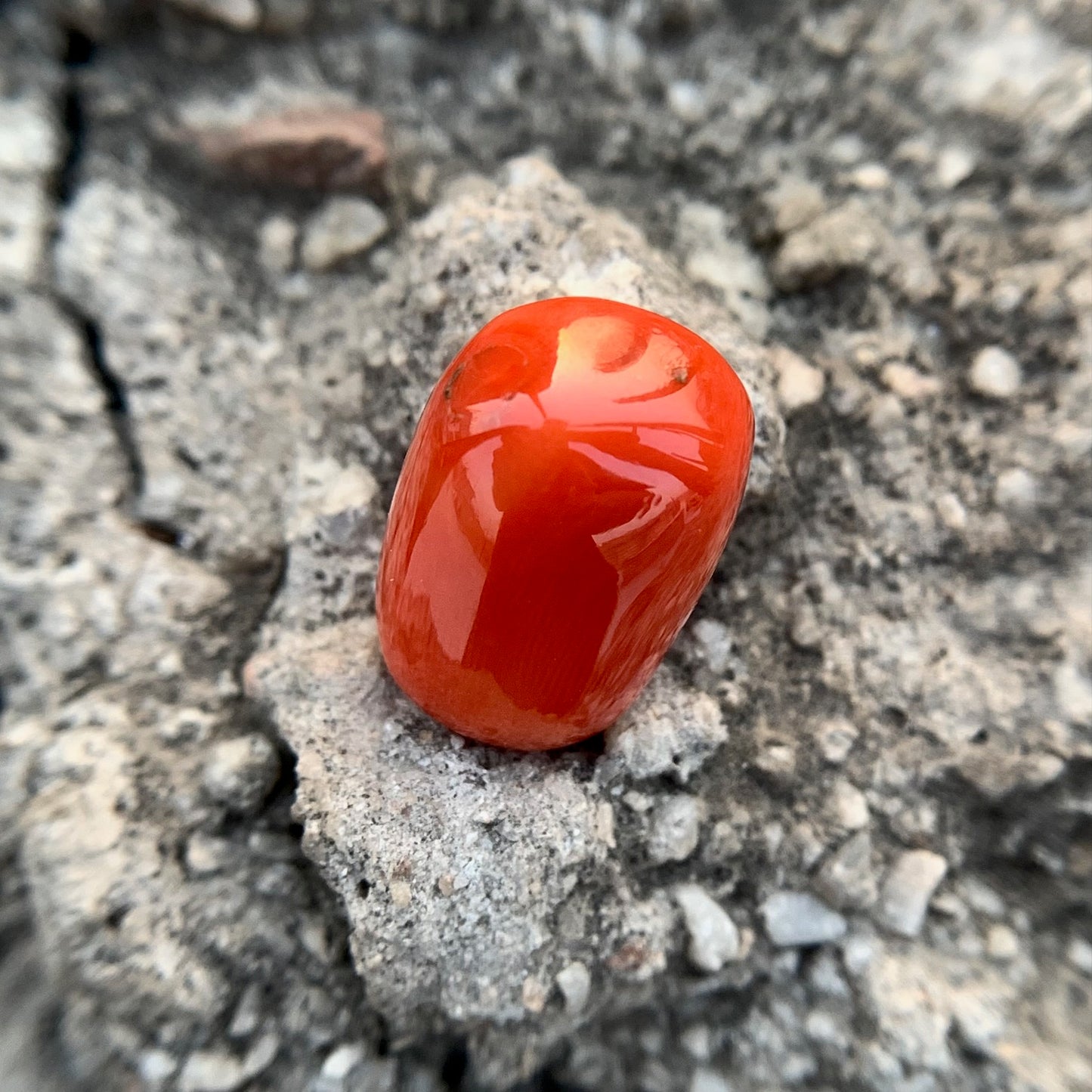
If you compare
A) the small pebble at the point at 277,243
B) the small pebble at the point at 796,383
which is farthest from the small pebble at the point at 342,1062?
the small pebble at the point at 277,243

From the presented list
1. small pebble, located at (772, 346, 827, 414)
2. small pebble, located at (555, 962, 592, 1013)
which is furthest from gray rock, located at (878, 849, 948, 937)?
small pebble, located at (772, 346, 827, 414)

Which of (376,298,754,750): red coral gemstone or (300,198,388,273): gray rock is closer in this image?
(376,298,754,750): red coral gemstone

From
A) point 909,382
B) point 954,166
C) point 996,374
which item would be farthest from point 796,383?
point 954,166

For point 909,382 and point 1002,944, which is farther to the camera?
point 909,382

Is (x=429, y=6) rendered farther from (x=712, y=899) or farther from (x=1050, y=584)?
(x=712, y=899)

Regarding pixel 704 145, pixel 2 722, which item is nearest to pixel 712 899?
pixel 2 722

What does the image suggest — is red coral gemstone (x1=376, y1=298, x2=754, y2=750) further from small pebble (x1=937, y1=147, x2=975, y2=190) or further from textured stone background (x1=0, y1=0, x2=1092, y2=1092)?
small pebble (x1=937, y1=147, x2=975, y2=190)

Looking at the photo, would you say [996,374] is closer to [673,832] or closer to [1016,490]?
[1016,490]
